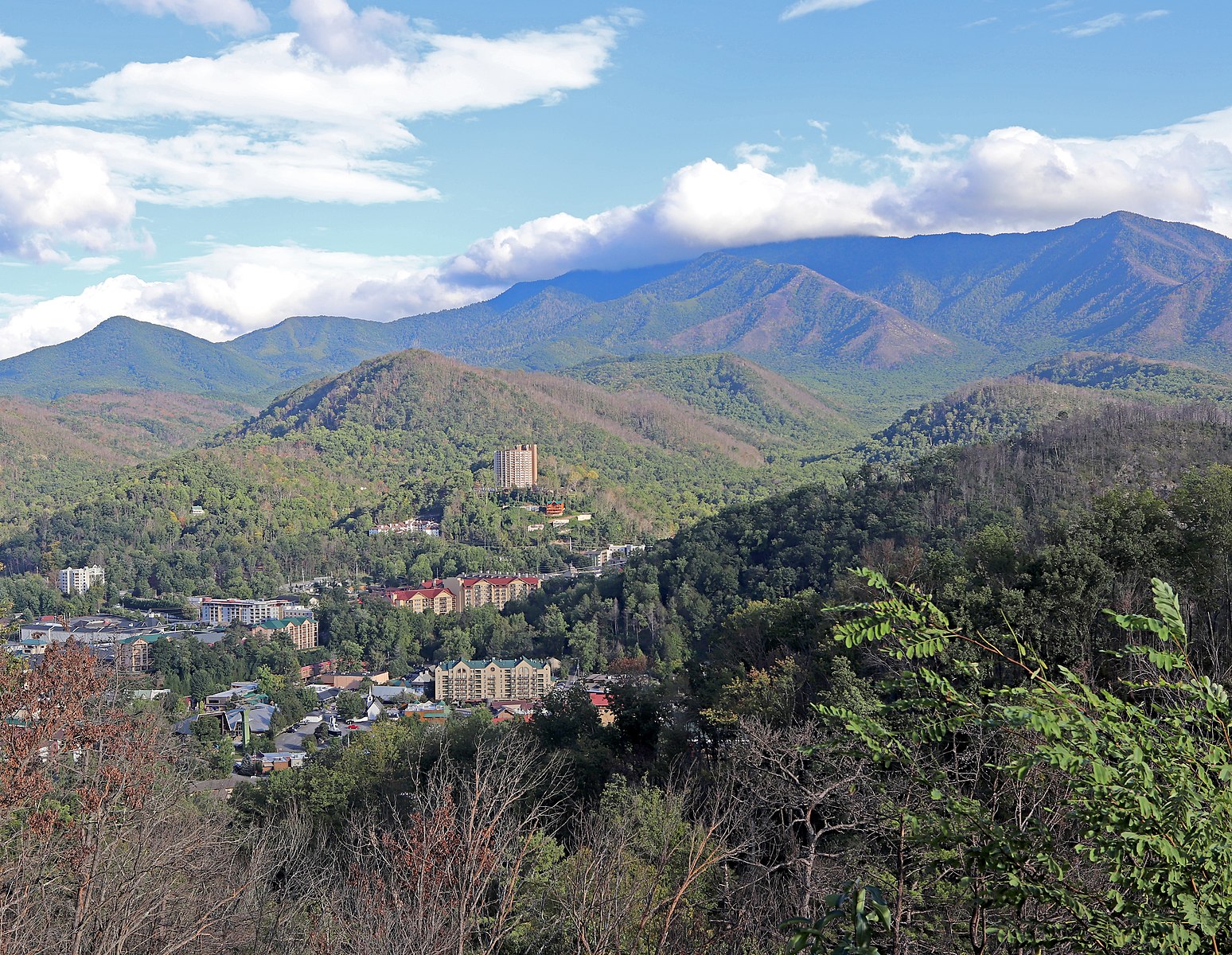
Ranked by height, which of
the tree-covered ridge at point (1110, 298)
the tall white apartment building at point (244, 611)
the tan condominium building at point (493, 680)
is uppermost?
the tree-covered ridge at point (1110, 298)

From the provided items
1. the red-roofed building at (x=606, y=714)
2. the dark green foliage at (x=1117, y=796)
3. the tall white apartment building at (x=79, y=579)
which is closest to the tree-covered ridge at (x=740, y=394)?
the tall white apartment building at (x=79, y=579)

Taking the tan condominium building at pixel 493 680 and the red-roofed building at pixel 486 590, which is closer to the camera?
the tan condominium building at pixel 493 680

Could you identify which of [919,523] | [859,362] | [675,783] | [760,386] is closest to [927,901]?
[675,783]

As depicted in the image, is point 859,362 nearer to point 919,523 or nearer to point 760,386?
point 760,386

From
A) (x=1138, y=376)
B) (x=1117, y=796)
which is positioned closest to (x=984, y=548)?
(x=1117, y=796)

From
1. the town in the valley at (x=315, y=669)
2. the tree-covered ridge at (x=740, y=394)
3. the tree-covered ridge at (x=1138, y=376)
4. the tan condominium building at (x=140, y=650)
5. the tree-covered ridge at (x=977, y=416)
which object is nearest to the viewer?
the town in the valley at (x=315, y=669)

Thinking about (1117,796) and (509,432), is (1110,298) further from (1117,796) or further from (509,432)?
(1117,796)

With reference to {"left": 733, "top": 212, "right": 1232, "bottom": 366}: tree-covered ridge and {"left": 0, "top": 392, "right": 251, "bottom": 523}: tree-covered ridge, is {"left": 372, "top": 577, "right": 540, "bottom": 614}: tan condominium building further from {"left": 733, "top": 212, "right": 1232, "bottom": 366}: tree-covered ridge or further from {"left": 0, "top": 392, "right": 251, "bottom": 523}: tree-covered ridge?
{"left": 733, "top": 212, "right": 1232, "bottom": 366}: tree-covered ridge

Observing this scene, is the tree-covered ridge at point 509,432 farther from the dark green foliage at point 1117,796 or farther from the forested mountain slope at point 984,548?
the dark green foliage at point 1117,796

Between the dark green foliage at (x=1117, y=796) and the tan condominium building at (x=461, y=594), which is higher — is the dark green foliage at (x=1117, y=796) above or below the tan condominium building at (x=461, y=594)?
above
